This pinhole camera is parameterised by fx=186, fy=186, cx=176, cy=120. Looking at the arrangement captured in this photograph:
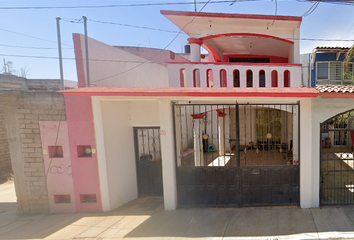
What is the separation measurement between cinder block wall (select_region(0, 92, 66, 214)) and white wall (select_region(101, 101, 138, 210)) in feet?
3.79

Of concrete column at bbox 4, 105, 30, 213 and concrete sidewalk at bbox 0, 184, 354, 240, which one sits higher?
concrete column at bbox 4, 105, 30, 213

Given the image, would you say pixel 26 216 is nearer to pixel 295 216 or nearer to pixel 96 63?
pixel 96 63

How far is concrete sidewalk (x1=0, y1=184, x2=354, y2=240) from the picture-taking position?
11.8ft

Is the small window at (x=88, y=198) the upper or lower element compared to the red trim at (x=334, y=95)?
lower

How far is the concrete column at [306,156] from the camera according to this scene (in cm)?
422

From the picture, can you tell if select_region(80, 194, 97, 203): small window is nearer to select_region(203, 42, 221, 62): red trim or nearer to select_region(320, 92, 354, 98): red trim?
select_region(320, 92, 354, 98): red trim

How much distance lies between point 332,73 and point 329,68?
351mm

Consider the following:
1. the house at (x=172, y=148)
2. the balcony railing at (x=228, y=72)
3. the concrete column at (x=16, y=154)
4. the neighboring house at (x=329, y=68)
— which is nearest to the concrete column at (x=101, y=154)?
the house at (x=172, y=148)

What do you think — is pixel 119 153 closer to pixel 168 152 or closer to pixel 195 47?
pixel 168 152

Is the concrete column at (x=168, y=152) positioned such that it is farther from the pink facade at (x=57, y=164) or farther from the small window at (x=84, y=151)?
the pink facade at (x=57, y=164)

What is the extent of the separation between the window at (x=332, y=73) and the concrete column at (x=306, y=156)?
8.70 m

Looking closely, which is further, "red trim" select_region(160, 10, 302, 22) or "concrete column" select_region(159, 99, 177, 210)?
"red trim" select_region(160, 10, 302, 22)

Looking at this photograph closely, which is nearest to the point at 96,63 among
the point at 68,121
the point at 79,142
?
the point at 68,121

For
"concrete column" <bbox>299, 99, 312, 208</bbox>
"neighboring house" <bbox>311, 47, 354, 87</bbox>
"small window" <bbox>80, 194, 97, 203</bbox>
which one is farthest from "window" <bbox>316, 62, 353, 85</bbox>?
"small window" <bbox>80, 194, 97, 203</bbox>
